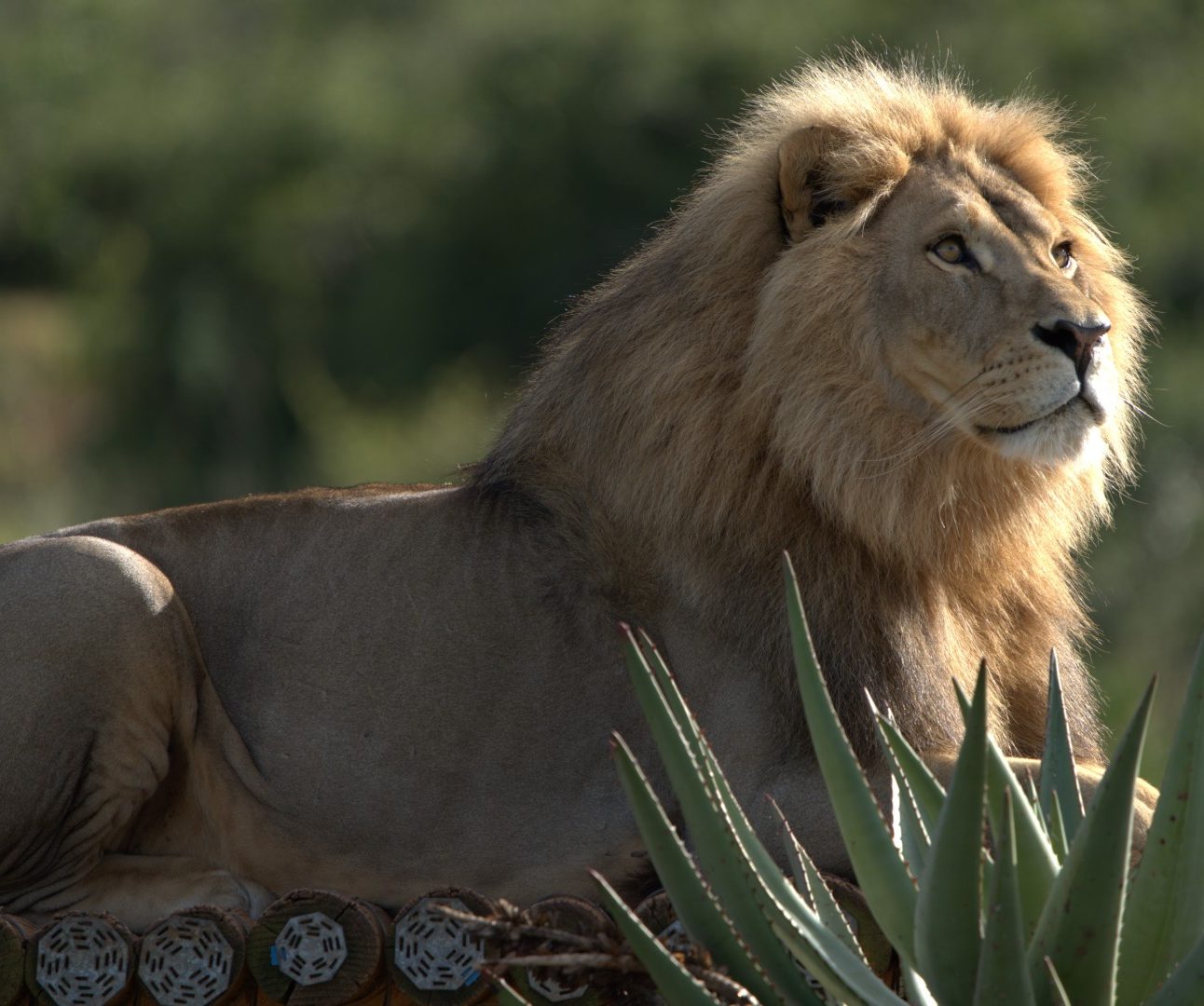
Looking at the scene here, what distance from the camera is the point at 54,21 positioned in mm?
27953

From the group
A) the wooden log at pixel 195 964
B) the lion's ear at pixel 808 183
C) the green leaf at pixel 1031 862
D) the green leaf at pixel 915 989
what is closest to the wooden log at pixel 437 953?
the wooden log at pixel 195 964

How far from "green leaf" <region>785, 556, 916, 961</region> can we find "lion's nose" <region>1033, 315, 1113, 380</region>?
3.81ft

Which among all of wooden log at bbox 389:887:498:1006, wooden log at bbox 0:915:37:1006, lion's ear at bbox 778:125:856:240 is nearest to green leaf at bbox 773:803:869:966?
wooden log at bbox 389:887:498:1006

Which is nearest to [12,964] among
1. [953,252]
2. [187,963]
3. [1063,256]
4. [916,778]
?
[187,963]

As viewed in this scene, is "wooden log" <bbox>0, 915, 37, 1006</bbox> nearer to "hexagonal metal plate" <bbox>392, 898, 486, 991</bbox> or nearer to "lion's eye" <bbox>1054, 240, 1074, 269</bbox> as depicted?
"hexagonal metal plate" <bbox>392, 898, 486, 991</bbox>

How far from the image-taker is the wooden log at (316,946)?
3.15 m

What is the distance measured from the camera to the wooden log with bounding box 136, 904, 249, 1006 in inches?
125

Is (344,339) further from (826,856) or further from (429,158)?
(826,856)

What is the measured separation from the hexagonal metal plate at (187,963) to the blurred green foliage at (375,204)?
46.1 ft

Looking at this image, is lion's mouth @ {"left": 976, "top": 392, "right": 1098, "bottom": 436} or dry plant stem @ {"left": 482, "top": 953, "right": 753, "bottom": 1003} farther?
lion's mouth @ {"left": 976, "top": 392, "right": 1098, "bottom": 436}

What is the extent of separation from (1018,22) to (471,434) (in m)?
8.38

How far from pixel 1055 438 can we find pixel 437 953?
1429 millimetres

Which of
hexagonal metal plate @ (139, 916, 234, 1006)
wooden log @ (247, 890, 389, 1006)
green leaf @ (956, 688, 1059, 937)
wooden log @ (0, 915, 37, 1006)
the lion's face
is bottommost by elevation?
wooden log @ (0, 915, 37, 1006)

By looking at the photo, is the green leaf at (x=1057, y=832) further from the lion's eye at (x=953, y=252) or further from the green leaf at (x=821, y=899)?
the lion's eye at (x=953, y=252)
